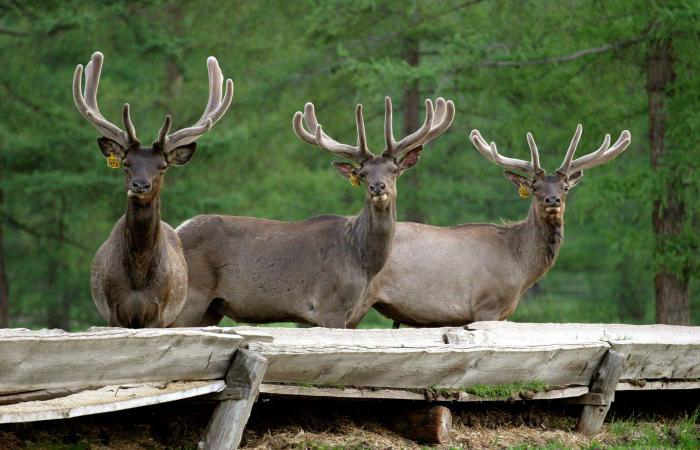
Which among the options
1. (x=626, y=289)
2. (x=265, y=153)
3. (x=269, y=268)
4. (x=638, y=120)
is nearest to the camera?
(x=269, y=268)

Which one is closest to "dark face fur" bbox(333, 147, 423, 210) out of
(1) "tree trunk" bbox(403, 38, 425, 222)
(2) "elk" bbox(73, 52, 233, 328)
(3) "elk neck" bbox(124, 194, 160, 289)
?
(2) "elk" bbox(73, 52, 233, 328)

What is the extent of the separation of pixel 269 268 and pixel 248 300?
34 cm

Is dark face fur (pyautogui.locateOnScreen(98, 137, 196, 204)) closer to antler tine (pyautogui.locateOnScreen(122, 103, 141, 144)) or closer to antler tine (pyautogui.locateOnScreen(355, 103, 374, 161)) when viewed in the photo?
antler tine (pyautogui.locateOnScreen(122, 103, 141, 144))

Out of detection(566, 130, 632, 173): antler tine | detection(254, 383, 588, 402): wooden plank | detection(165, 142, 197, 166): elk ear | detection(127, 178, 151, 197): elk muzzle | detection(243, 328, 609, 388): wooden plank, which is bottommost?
detection(254, 383, 588, 402): wooden plank

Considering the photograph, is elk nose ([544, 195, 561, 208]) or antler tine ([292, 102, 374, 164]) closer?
antler tine ([292, 102, 374, 164])

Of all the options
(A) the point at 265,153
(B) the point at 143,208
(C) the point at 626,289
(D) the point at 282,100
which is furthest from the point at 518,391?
(C) the point at 626,289

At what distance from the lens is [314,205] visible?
19.4 metres

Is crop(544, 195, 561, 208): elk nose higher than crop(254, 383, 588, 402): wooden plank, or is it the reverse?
crop(544, 195, 561, 208): elk nose

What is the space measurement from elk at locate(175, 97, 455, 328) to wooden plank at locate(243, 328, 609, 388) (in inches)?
61.9

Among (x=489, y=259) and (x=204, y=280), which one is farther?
(x=489, y=259)

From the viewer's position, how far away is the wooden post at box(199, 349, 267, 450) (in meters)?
6.34

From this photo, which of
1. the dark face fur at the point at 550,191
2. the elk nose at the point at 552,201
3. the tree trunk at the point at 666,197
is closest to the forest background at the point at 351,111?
the tree trunk at the point at 666,197

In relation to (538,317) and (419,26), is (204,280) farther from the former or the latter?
(538,317)

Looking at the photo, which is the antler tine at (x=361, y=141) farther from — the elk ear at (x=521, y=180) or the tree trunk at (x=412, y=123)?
the tree trunk at (x=412, y=123)
